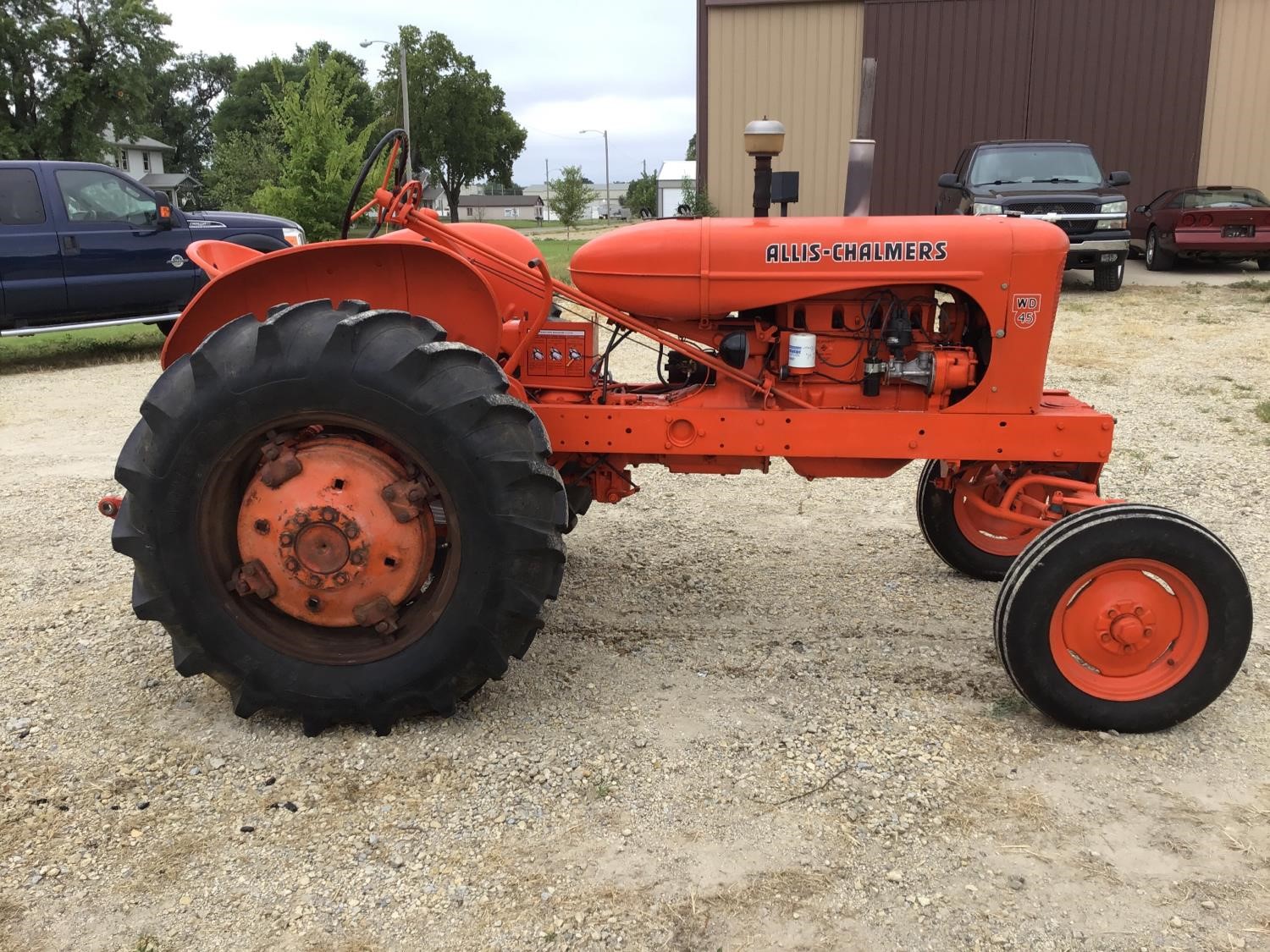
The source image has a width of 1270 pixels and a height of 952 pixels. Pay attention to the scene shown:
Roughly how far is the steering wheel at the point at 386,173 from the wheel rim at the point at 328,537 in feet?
2.78

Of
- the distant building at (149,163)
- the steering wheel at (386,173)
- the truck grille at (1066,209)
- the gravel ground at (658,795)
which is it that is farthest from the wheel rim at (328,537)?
the distant building at (149,163)

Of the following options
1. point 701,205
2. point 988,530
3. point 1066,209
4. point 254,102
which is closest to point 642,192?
point 254,102

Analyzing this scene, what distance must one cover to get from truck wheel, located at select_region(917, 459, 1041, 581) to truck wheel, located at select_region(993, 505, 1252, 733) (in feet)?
3.83

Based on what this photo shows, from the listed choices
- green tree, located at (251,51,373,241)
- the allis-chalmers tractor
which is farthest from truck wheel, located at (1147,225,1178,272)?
the allis-chalmers tractor

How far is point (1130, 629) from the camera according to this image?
2.99 m

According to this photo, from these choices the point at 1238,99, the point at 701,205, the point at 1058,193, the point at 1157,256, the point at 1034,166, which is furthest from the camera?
the point at 701,205

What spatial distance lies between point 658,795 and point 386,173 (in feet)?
7.41

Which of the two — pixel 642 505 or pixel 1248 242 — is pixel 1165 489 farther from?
pixel 1248 242

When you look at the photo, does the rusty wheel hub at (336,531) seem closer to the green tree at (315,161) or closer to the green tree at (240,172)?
the green tree at (315,161)

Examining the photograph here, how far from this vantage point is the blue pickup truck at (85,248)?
9.43 meters

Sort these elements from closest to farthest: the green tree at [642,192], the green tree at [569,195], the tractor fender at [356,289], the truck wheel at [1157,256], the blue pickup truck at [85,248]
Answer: the tractor fender at [356,289], the blue pickup truck at [85,248], the truck wheel at [1157,256], the green tree at [569,195], the green tree at [642,192]

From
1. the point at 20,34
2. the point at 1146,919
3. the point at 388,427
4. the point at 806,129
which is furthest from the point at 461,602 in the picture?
the point at 20,34

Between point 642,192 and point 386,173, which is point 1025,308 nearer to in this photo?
point 386,173

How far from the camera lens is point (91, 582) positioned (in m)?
4.42
